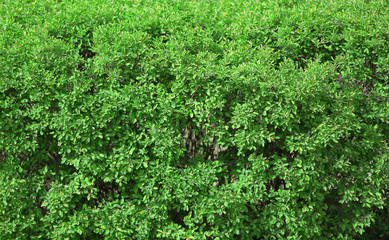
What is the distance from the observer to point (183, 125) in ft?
13.3

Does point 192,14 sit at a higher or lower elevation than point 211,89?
higher

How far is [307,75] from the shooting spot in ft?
12.5

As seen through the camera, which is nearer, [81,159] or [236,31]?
[81,159]

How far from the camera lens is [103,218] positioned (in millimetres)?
3992

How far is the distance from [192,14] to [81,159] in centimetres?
211

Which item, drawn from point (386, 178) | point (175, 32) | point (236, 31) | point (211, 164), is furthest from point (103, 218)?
point (386, 178)

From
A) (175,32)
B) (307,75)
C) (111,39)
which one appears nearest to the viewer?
(307,75)

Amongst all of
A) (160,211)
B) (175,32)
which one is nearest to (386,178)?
(160,211)

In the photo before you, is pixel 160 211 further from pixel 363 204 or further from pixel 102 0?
pixel 102 0

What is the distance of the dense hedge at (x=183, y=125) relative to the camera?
3.85 metres

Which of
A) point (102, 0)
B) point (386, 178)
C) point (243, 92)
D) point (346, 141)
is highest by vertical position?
point (102, 0)

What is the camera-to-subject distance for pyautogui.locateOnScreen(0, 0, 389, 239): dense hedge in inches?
152

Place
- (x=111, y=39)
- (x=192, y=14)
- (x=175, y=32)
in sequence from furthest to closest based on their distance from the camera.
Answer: (x=192, y=14) → (x=175, y=32) → (x=111, y=39)

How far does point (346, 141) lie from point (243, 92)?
1.32 m
